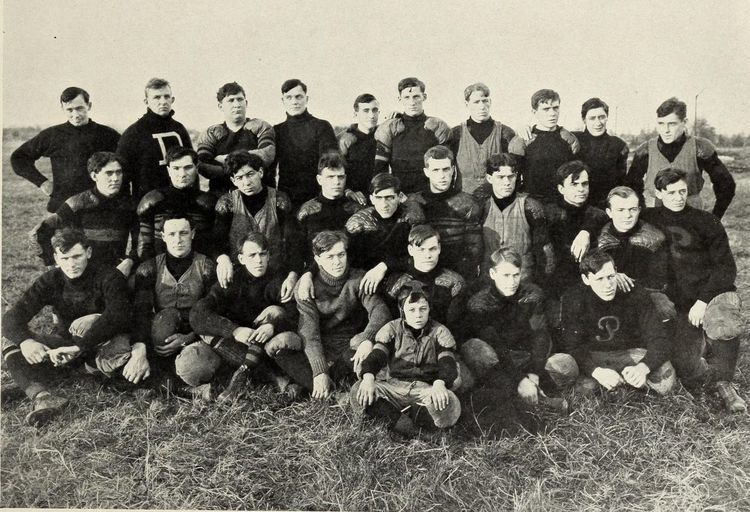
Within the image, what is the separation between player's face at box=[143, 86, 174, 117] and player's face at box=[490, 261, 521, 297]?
2677 mm

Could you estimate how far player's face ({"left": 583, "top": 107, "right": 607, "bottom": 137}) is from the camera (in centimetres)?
438

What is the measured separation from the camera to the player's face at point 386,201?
13.0 feet

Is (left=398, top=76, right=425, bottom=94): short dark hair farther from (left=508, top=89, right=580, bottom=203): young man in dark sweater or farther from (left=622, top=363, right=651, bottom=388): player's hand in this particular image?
(left=622, top=363, right=651, bottom=388): player's hand

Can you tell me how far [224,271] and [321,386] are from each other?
3.27 feet

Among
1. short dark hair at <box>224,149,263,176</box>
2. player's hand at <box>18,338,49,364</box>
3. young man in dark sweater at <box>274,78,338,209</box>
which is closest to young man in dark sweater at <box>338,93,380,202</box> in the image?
young man in dark sweater at <box>274,78,338,209</box>

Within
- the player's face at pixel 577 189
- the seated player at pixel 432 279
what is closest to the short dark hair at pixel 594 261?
the player's face at pixel 577 189

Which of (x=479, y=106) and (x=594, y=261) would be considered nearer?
(x=594, y=261)

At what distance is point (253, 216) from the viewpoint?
4172 mm

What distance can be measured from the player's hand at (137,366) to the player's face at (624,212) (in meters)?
3.21

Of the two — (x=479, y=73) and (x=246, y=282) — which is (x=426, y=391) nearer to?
(x=246, y=282)

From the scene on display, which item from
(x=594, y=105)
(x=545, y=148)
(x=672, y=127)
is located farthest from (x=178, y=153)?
(x=672, y=127)

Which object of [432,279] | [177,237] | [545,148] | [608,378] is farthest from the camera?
[545,148]

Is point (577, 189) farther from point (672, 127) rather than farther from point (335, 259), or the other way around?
point (335, 259)

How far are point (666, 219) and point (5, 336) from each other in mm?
4465
